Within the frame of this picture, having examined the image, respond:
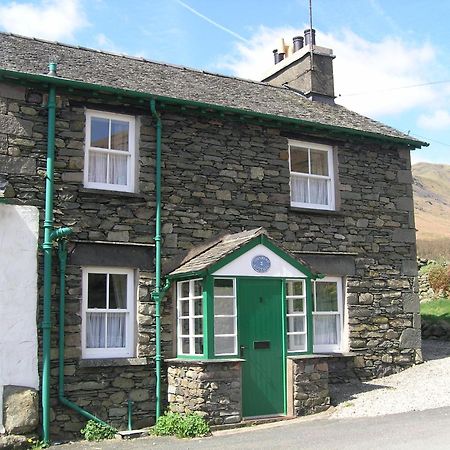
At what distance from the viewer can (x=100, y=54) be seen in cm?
1425

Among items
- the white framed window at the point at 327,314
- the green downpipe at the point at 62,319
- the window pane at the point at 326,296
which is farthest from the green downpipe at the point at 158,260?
the window pane at the point at 326,296

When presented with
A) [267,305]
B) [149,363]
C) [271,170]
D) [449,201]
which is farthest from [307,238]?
[449,201]

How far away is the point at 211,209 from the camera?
484 inches

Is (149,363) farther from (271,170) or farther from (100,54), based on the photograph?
(100,54)

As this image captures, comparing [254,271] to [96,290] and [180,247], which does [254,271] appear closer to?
[180,247]

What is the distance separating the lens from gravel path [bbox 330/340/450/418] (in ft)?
36.2

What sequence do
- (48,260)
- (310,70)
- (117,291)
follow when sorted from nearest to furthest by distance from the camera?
(48,260)
(117,291)
(310,70)

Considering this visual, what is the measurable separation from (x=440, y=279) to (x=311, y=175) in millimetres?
10769

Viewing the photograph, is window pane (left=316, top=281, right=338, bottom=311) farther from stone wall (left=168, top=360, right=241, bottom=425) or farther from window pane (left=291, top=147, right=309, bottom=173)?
stone wall (left=168, top=360, right=241, bottom=425)

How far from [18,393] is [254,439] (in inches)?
146

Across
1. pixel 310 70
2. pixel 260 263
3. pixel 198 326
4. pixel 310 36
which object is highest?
pixel 310 36

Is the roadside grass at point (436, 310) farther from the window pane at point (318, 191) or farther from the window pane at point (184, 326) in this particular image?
the window pane at point (184, 326)

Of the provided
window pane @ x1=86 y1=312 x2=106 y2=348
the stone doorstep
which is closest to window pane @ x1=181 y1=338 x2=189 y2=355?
window pane @ x1=86 y1=312 x2=106 y2=348

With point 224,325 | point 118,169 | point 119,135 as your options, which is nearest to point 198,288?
point 224,325
